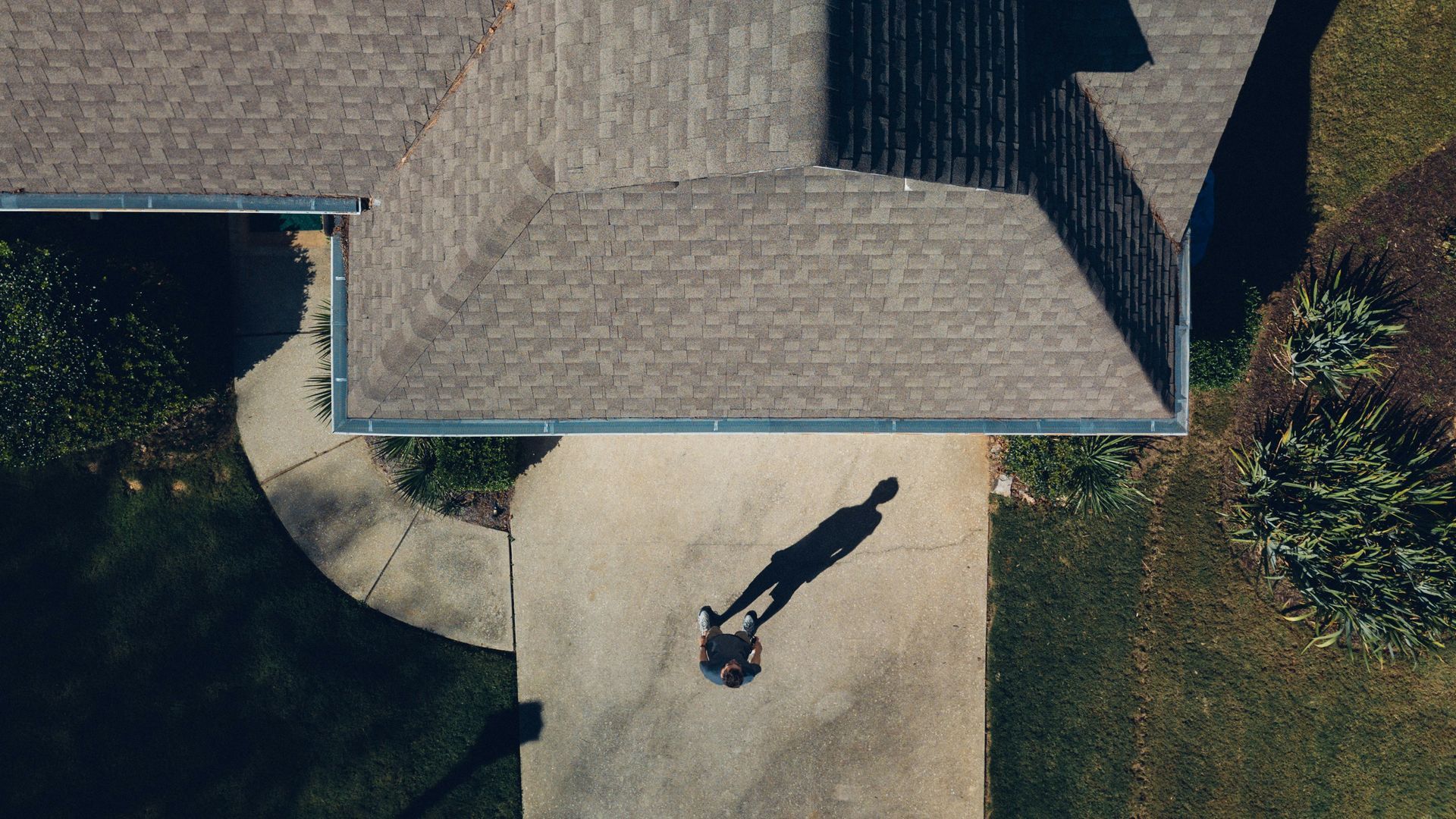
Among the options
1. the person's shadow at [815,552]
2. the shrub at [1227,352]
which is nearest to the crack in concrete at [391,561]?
the person's shadow at [815,552]

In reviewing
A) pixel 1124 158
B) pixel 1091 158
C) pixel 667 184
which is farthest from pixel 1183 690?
pixel 667 184

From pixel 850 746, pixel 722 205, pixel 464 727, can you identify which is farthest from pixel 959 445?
pixel 464 727

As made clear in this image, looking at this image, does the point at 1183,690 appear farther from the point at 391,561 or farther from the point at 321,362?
the point at 321,362

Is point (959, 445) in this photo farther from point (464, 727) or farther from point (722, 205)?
point (464, 727)

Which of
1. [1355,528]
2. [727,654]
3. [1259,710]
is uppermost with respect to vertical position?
[1355,528]

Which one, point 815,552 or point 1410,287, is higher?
point 1410,287

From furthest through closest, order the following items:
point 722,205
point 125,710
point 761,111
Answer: point 125,710 → point 722,205 → point 761,111

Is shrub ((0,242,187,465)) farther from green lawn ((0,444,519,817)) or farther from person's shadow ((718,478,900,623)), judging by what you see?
person's shadow ((718,478,900,623))
